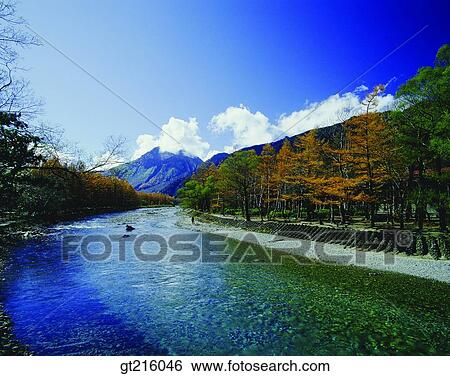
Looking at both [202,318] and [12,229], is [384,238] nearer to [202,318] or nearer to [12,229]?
[202,318]

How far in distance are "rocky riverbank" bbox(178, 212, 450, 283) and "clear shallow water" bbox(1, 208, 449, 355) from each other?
1.75 metres

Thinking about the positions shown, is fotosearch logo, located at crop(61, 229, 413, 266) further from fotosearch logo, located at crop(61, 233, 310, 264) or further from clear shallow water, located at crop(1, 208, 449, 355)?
clear shallow water, located at crop(1, 208, 449, 355)

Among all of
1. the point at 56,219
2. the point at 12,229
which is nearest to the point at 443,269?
the point at 12,229

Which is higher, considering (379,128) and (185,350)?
(379,128)

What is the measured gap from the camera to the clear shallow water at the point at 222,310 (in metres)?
8.49

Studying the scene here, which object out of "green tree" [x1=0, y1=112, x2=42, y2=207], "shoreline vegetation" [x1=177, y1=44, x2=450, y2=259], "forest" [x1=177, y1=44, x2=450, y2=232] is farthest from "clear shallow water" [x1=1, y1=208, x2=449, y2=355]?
"forest" [x1=177, y1=44, x2=450, y2=232]

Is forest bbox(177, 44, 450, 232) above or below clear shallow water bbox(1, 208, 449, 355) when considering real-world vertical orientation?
above

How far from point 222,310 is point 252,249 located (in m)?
13.3

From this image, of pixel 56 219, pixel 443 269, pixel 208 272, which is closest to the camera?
pixel 443 269

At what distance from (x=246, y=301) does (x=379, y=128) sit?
2078cm

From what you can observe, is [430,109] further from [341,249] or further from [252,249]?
[252,249]

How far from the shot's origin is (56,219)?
50719 mm

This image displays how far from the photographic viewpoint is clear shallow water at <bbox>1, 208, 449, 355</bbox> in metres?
8.49

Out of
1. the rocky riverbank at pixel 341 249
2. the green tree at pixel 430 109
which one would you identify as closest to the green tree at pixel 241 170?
the rocky riverbank at pixel 341 249
